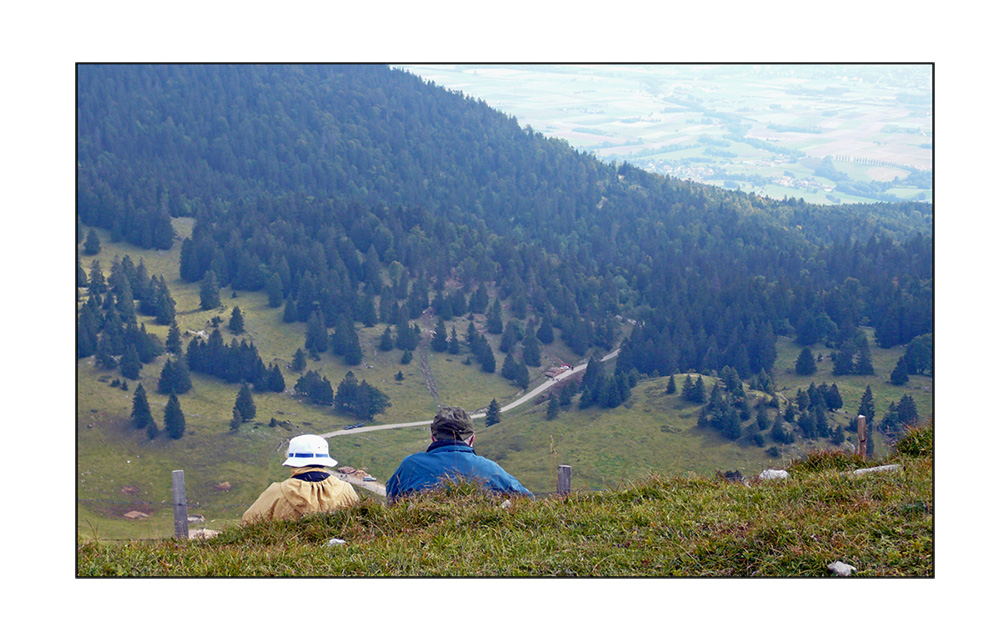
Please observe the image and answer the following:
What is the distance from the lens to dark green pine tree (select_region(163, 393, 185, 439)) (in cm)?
12512

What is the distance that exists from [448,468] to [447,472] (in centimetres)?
5

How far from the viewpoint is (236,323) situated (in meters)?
154

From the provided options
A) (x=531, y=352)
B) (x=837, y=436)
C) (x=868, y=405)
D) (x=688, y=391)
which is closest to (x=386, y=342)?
(x=531, y=352)

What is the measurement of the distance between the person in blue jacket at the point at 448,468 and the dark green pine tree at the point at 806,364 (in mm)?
146062

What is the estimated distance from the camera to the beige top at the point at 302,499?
31.0 ft

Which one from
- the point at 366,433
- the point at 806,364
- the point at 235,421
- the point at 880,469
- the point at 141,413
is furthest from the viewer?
the point at 806,364

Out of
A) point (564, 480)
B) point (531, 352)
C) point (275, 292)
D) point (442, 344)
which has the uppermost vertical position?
point (275, 292)

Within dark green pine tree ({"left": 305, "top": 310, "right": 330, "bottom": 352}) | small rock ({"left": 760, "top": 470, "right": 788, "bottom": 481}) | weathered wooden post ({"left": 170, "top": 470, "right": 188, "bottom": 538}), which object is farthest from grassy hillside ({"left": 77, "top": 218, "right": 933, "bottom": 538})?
weathered wooden post ({"left": 170, "top": 470, "right": 188, "bottom": 538})

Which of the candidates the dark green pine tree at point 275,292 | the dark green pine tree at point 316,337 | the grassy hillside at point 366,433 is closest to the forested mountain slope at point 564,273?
the dark green pine tree at point 275,292

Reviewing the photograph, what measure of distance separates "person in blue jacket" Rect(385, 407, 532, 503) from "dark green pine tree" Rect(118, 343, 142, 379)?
139 meters

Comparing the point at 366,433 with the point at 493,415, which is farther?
the point at 493,415

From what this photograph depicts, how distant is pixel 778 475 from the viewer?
35.7 feet

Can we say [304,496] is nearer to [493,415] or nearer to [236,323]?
[493,415]

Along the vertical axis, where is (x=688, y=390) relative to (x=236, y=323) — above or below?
below
